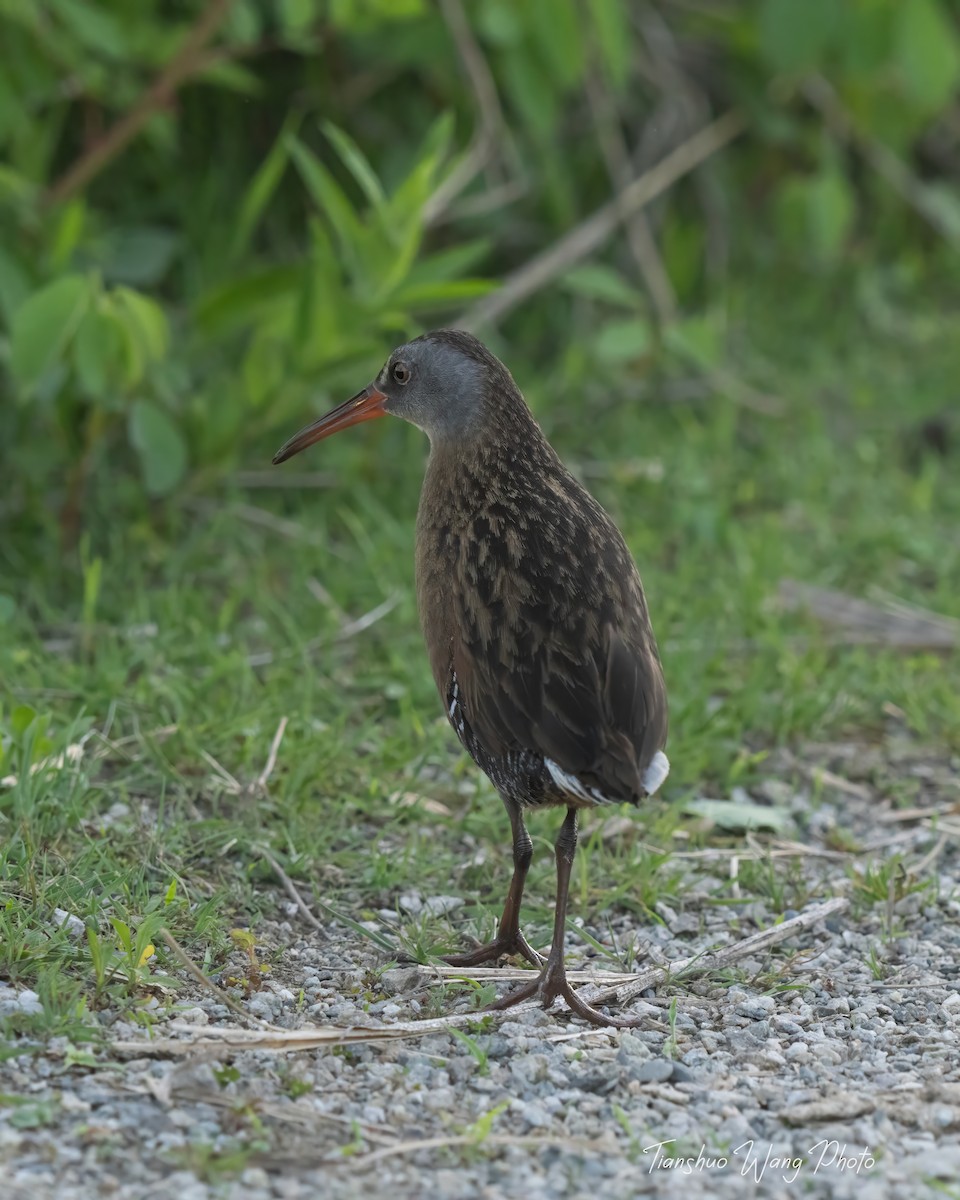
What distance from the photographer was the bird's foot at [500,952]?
372 cm

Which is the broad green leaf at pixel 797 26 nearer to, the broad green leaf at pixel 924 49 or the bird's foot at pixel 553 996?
the broad green leaf at pixel 924 49

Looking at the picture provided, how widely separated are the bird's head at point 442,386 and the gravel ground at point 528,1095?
1205mm

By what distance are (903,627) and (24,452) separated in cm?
281

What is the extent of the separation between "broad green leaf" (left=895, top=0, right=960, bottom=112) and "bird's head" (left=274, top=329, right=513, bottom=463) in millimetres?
2893

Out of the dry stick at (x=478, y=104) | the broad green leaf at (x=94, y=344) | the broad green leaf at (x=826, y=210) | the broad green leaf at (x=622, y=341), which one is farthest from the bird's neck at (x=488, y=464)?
the broad green leaf at (x=826, y=210)

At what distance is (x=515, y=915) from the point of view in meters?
3.78

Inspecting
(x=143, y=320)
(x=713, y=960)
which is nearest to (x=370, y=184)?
(x=143, y=320)

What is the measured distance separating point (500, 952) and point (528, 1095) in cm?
67

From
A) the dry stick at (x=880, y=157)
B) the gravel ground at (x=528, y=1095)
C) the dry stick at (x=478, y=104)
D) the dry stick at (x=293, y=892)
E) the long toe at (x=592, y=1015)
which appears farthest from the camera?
the dry stick at (x=880, y=157)

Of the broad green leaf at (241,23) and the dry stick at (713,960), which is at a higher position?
the broad green leaf at (241,23)

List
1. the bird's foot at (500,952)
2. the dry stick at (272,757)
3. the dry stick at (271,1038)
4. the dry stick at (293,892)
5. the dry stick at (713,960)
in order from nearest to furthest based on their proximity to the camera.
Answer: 1. the dry stick at (271,1038)
2. the dry stick at (713,960)
3. the bird's foot at (500,952)
4. the dry stick at (293,892)
5. the dry stick at (272,757)

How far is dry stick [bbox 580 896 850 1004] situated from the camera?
11.7ft

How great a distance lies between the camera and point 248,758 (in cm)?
437

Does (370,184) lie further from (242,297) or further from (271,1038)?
(271,1038)
